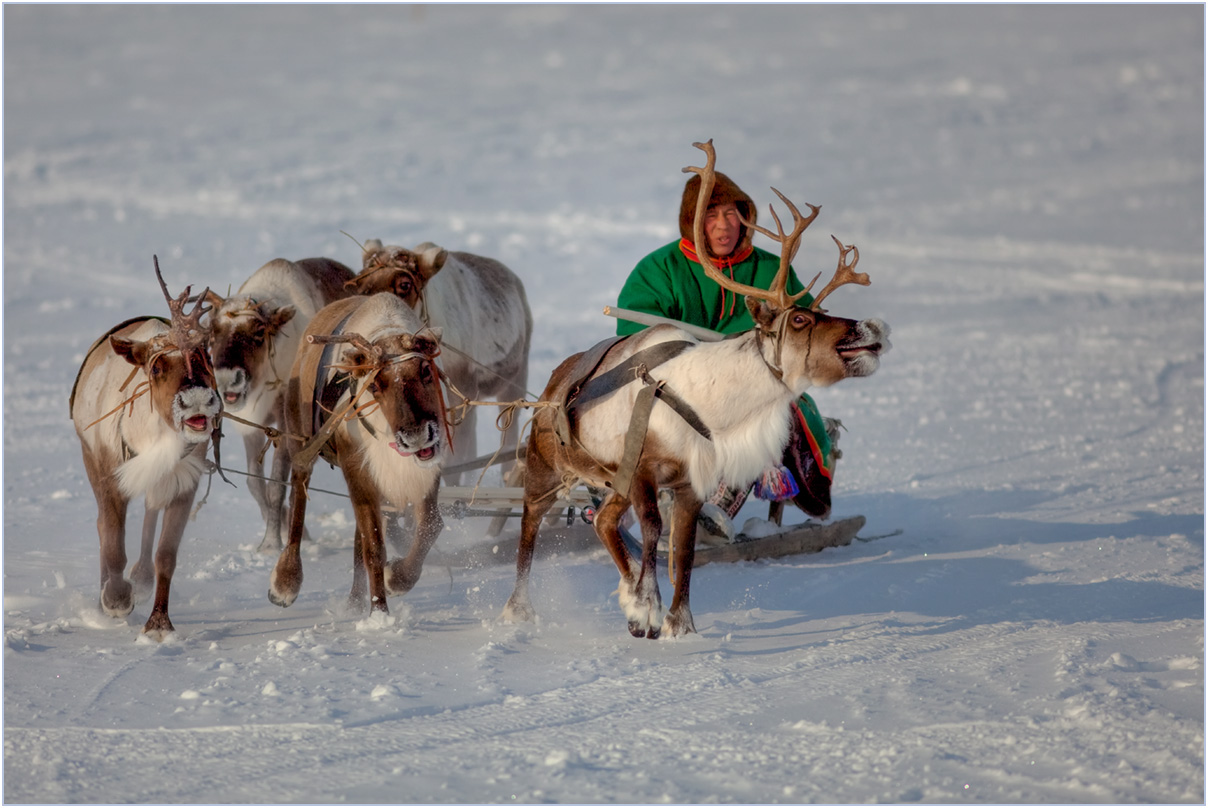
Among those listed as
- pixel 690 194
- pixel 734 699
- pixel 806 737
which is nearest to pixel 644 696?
pixel 734 699

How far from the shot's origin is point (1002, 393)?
12500 millimetres

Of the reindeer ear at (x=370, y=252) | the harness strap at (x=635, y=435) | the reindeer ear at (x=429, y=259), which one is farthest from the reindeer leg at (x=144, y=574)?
the harness strap at (x=635, y=435)

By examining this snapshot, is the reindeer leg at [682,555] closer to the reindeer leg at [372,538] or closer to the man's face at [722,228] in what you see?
the reindeer leg at [372,538]

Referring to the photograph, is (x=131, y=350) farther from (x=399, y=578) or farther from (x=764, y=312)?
(x=764, y=312)

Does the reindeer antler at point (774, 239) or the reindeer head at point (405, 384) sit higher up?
the reindeer antler at point (774, 239)

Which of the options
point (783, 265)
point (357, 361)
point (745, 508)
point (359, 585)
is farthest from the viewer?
point (745, 508)

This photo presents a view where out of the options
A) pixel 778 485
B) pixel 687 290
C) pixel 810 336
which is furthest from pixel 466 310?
pixel 810 336

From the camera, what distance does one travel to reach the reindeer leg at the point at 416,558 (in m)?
6.33

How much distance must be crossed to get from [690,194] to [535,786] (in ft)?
11.2

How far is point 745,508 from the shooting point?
8.94 m

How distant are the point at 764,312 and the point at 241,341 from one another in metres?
2.83

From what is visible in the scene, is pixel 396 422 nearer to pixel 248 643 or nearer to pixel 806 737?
pixel 248 643

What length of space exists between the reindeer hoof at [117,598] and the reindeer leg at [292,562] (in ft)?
2.03

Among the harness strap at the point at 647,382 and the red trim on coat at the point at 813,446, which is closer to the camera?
the harness strap at the point at 647,382
